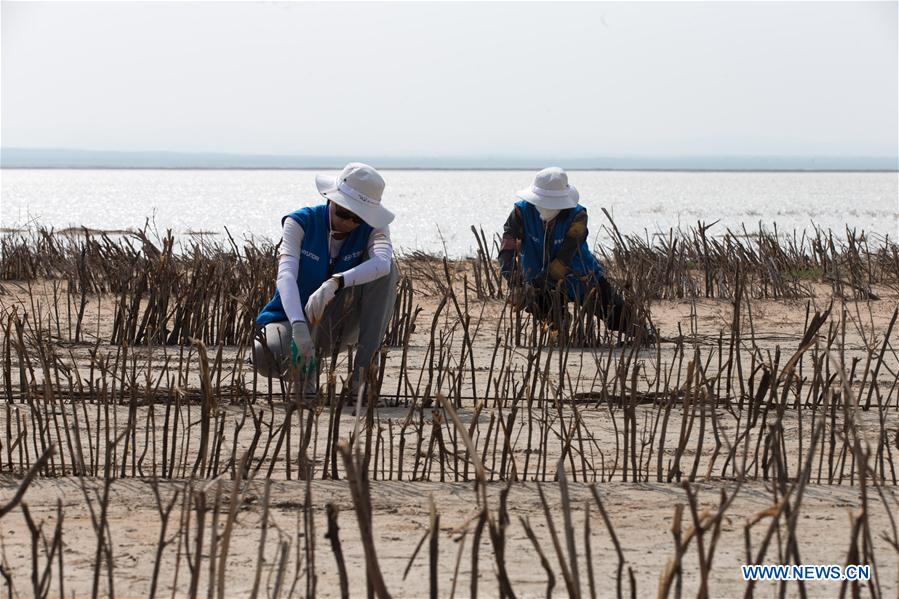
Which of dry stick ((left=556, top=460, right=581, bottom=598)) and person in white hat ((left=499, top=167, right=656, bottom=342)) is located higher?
person in white hat ((left=499, top=167, right=656, bottom=342))

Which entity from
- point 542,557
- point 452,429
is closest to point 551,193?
point 452,429

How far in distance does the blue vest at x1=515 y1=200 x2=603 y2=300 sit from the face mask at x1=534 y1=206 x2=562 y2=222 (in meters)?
→ 0.02

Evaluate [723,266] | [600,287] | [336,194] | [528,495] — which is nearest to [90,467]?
[528,495]

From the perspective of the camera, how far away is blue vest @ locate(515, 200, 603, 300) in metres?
5.27

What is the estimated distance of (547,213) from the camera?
5.34 metres

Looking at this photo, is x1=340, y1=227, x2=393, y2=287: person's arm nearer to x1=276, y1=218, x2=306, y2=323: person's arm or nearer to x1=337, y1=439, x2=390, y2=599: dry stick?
x1=276, y1=218, x2=306, y2=323: person's arm

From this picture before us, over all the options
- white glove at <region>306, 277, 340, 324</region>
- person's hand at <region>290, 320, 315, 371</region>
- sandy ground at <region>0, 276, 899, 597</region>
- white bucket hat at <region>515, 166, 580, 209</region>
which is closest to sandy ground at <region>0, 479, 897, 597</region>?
sandy ground at <region>0, 276, 899, 597</region>

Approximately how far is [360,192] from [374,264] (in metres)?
0.24

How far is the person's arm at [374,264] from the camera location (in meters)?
3.88

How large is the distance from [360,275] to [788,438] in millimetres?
1399

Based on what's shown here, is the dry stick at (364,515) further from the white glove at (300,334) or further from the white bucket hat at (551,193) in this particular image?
the white bucket hat at (551,193)

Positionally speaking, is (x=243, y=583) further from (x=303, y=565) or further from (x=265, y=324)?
(x=265, y=324)

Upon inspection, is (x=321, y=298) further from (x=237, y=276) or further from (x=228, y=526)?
(x=237, y=276)

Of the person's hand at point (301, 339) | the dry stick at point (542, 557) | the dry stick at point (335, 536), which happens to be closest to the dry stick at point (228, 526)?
the dry stick at point (335, 536)
